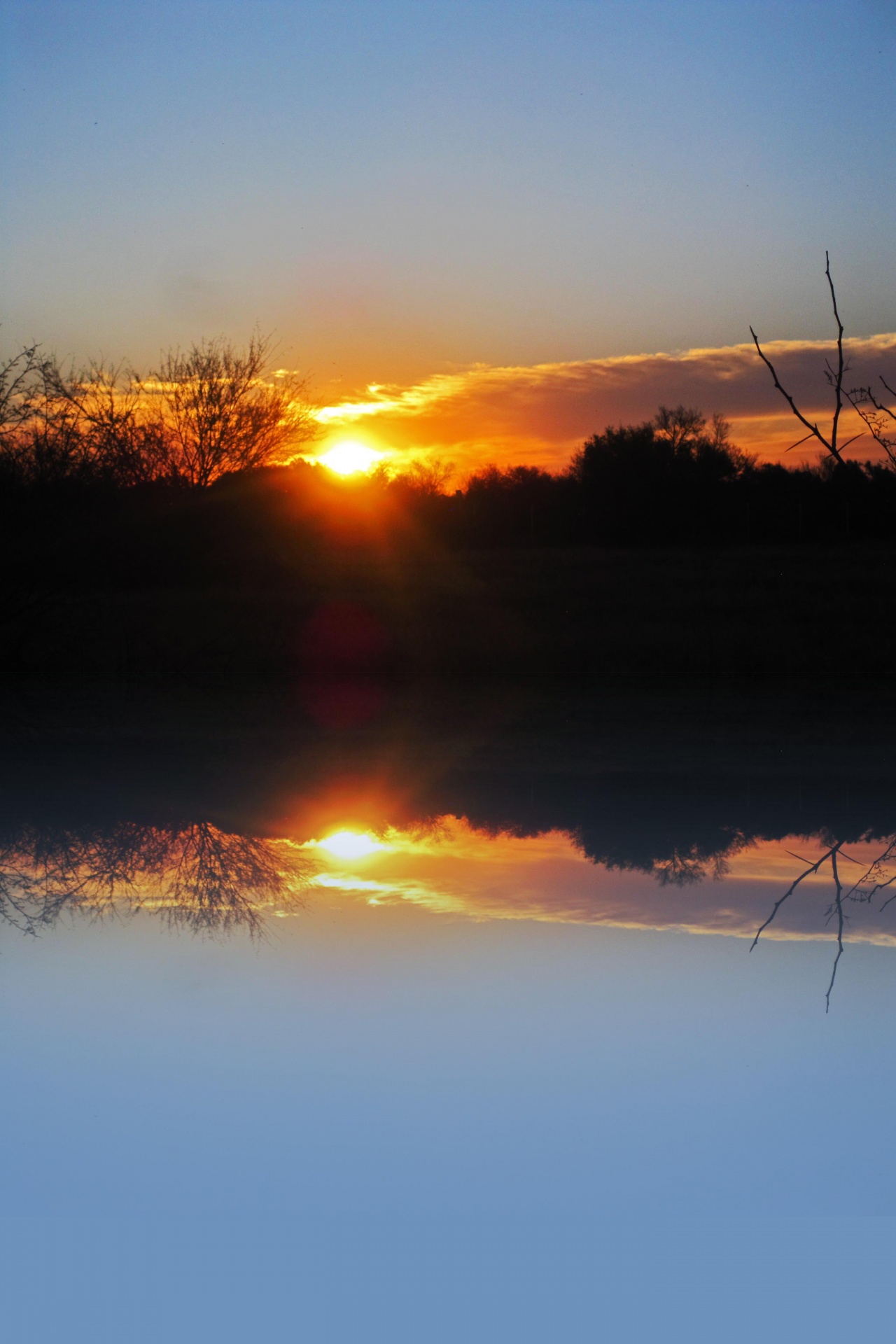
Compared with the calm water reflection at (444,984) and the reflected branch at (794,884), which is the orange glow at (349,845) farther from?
the reflected branch at (794,884)

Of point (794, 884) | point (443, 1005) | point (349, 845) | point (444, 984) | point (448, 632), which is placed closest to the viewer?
point (443, 1005)

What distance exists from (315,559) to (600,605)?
5607mm

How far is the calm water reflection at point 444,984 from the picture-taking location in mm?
1663

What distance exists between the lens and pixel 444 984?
251cm

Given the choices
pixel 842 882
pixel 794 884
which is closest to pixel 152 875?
pixel 794 884

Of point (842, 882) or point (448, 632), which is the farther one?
point (448, 632)

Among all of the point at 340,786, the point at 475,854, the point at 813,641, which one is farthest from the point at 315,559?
the point at 475,854

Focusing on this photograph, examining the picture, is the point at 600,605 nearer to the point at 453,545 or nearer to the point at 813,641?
the point at 813,641

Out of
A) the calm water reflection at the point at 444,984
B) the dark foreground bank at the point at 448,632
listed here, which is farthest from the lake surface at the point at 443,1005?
the dark foreground bank at the point at 448,632

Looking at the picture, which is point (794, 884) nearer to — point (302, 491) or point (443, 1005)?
point (443, 1005)

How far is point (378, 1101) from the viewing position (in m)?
1.86

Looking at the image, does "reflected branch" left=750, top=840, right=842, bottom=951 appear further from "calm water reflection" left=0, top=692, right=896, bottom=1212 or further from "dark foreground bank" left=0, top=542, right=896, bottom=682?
"dark foreground bank" left=0, top=542, right=896, bottom=682

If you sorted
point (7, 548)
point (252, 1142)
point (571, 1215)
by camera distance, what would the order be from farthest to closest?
point (7, 548)
point (252, 1142)
point (571, 1215)

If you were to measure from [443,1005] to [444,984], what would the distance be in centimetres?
14
